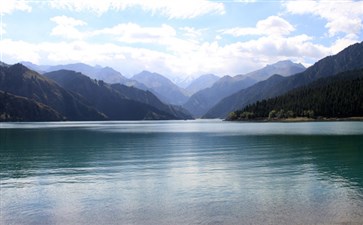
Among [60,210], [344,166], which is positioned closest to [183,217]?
[60,210]

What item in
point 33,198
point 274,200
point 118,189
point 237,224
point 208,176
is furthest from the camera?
point 208,176

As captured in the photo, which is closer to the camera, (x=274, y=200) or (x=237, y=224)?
(x=237, y=224)

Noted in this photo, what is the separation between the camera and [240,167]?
61156 mm

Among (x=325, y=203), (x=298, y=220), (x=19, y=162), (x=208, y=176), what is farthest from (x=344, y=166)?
(x=19, y=162)

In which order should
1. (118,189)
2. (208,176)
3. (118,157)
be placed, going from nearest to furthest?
(118,189), (208,176), (118,157)

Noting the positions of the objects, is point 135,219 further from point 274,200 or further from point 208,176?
point 208,176

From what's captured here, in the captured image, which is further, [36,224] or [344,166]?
[344,166]

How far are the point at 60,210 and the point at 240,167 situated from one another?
33283 millimetres

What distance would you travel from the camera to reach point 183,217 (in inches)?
1244

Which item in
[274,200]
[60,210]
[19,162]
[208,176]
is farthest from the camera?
[19,162]

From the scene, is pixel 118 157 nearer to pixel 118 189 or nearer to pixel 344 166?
pixel 118 189

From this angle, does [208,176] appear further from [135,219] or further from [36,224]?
[36,224]

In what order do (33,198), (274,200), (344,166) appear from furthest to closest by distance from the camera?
(344,166) → (33,198) → (274,200)

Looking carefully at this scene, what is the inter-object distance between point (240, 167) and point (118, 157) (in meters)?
28.4
